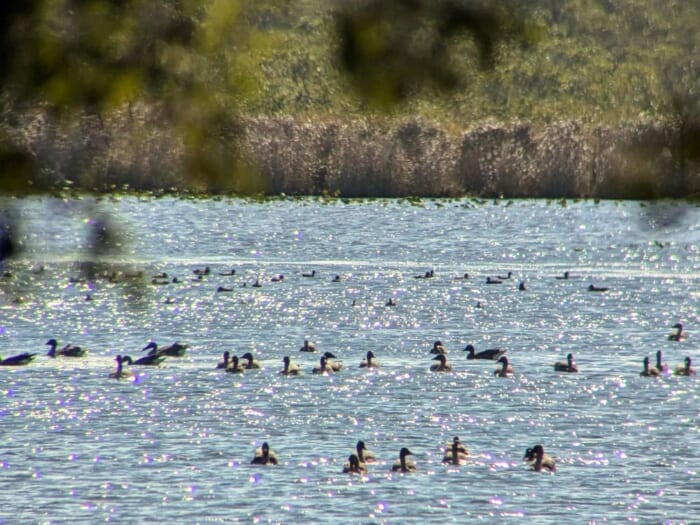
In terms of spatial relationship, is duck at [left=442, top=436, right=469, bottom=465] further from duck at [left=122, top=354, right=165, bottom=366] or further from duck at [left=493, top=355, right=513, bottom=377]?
duck at [left=122, top=354, right=165, bottom=366]

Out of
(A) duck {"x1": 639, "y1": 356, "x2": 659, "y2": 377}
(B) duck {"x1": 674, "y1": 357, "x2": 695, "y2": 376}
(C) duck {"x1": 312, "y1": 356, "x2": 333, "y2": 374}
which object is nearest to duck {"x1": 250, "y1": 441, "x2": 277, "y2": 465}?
(C) duck {"x1": 312, "y1": 356, "x2": 333, "y2": 374}

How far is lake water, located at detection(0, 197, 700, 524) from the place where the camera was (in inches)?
758

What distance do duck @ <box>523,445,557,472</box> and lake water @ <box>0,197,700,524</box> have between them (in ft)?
0.67

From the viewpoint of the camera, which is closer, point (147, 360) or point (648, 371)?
point (648, 371)

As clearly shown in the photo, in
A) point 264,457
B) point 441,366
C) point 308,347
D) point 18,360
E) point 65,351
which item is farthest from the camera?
point 308,347

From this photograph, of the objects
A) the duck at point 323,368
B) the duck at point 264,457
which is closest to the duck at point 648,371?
the duck at point 323,368

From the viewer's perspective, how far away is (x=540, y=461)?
21938mm

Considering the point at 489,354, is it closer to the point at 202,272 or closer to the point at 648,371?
the point at 648,371

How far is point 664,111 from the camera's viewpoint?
3854 millimetres

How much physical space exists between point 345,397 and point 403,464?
8078mm

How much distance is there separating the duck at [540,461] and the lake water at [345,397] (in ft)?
0.67

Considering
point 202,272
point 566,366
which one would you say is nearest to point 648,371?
point 566,366

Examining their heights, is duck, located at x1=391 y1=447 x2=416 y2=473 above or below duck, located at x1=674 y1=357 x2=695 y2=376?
below

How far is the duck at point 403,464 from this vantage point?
72.0ft
